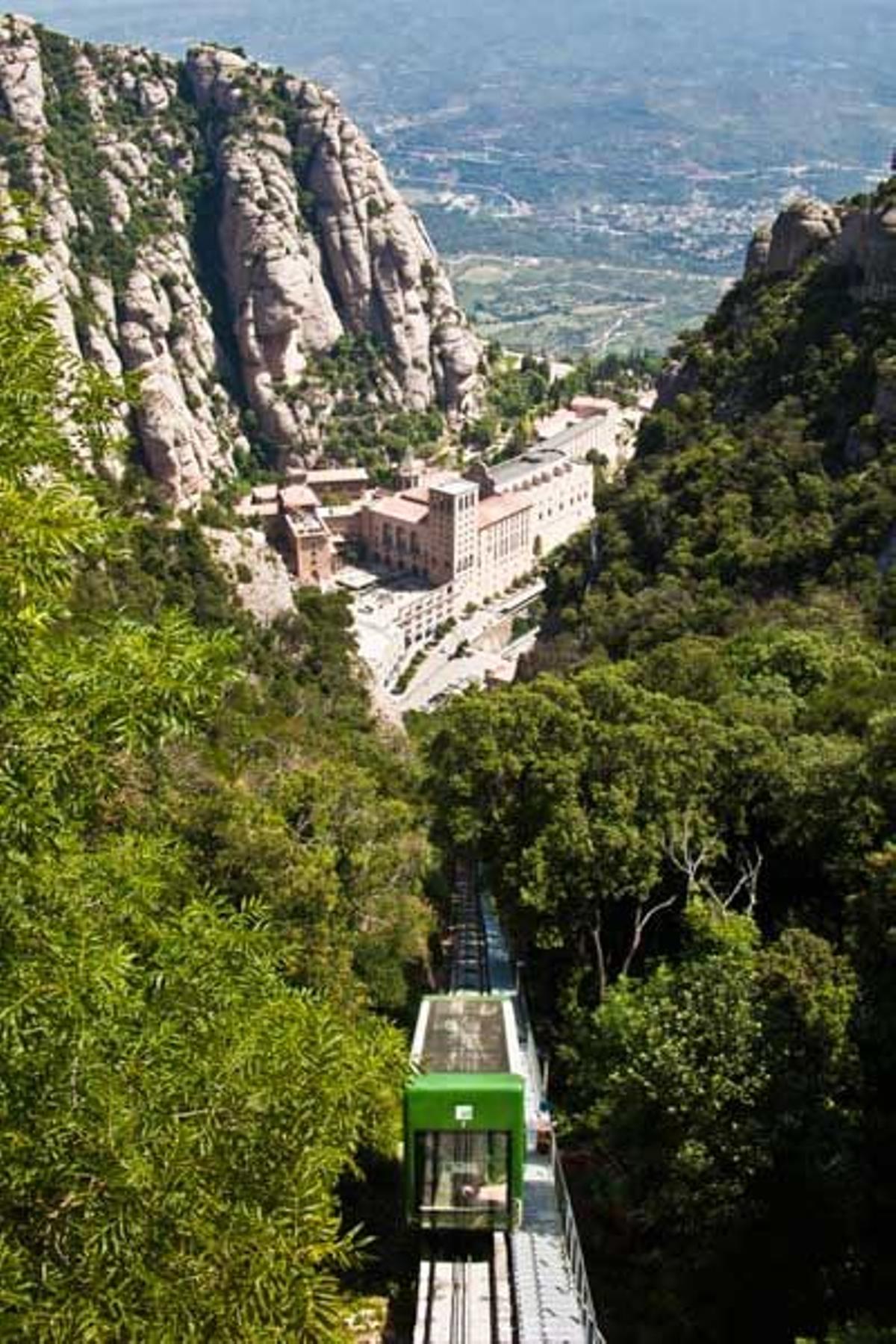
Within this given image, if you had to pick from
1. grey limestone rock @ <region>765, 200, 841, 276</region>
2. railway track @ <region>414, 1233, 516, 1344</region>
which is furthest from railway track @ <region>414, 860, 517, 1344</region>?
grey limestone rock @ <region>765, 200, 841, 276</region>

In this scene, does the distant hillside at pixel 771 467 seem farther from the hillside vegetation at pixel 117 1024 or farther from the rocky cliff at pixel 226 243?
the rocky cliff at pixel 226 243

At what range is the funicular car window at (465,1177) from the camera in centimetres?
1309

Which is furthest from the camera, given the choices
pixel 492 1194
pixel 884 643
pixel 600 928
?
pixel 884 643

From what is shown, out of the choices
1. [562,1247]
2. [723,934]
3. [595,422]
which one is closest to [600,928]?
[723,934]

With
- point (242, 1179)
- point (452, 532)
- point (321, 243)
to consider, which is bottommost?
point (452, 532)

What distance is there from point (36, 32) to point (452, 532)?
52866 mm

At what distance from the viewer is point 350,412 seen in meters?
97.8

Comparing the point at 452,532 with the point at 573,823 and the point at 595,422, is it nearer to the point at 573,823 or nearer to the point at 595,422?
the point at 595,422

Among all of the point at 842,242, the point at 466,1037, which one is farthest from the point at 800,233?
the point at 466,1037

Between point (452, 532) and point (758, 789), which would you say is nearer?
point (758, 789)

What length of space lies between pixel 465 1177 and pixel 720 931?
4669 millimetres

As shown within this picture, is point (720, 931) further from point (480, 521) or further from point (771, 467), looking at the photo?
point (480, 521)

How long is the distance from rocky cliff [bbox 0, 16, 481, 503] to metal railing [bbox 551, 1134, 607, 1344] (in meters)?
64.0

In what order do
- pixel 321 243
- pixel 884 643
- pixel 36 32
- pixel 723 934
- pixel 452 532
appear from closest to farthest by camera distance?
pixel 723 934 < pixel 884 643 < pixel 452 532 < pixel 36 32 < pixel 321 243
